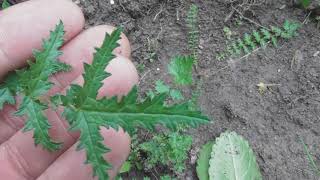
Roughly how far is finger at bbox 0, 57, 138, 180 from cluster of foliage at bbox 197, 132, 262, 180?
0.69 metres

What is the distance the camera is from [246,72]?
3359 millimetres

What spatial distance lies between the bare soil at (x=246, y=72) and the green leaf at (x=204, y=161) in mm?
50

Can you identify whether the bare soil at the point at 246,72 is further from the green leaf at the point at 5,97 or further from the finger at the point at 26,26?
Answer: the green leaf at the point at 5,97

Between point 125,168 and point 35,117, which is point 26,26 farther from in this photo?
point 125,168

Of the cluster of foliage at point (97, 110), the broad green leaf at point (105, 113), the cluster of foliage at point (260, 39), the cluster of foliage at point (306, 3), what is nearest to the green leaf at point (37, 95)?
the cluster of foliage at point (97, 110)

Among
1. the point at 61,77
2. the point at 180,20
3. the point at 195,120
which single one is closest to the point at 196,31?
the point at 180,20

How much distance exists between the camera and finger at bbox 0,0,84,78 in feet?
9.45

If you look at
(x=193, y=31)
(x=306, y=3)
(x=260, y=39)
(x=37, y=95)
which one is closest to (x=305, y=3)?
(x=306, y=3)

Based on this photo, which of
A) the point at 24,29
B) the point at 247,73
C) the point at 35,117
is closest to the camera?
the point at 35,117

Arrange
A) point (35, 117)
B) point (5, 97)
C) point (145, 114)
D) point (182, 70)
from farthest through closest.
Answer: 1. point (182, 70)
2. point (5, 97)
3. point (35, 117)
4. point (145, 114)

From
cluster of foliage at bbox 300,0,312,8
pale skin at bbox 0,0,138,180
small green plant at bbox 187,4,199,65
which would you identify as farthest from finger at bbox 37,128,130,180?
cluster of foliage at bbox 300,0,312,8

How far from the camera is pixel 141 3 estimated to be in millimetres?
3512

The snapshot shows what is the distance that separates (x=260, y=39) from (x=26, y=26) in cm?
149

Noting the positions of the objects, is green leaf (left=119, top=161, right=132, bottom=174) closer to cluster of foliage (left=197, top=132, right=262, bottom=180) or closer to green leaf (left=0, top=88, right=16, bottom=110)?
cluster of foliage (left=197, top=132, right=262, bottom=180)
